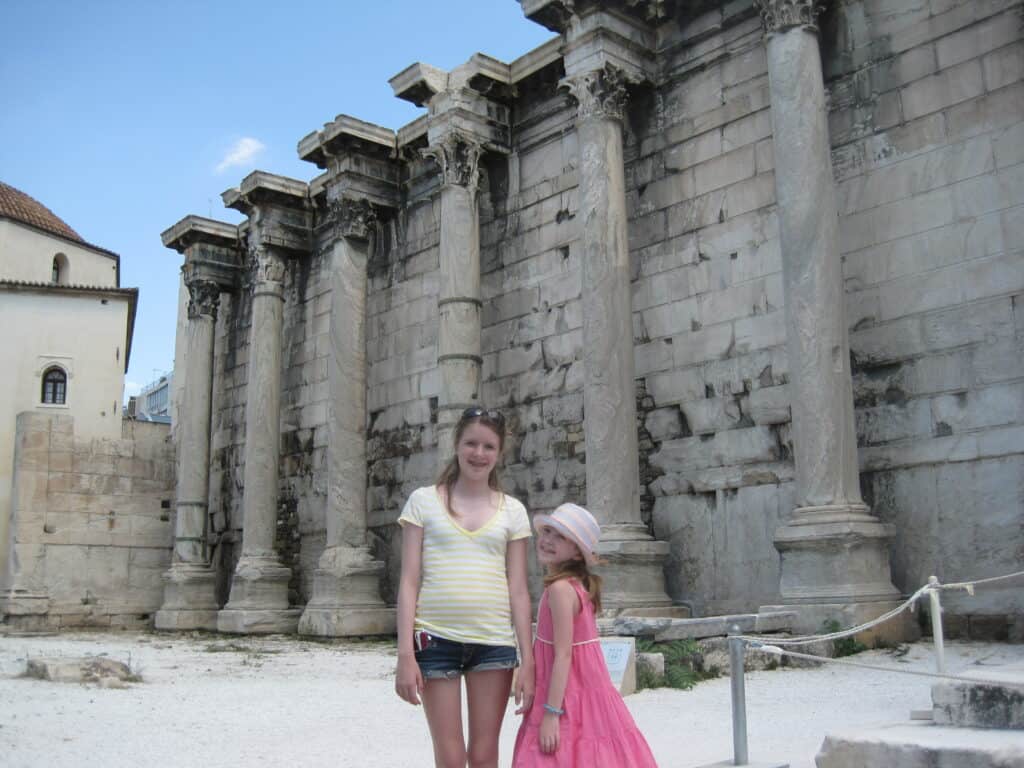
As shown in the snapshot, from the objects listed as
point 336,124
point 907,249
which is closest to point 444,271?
point 336,124

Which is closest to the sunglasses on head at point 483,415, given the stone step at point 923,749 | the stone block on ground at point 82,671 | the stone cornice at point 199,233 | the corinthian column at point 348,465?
the stone step at point 923,749

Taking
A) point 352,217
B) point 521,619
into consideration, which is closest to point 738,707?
point 521,619

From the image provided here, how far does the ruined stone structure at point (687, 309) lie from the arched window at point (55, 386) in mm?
10481

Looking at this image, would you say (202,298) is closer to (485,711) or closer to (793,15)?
(793,15)

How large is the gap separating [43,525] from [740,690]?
18.0 meters

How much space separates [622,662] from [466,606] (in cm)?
461

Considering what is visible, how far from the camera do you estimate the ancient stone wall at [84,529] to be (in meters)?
19.8

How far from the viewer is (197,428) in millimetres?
19609

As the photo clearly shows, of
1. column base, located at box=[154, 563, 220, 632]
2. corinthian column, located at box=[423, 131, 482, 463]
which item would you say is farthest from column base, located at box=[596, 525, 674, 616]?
column base, located at box=[154, 563, 220, 632]

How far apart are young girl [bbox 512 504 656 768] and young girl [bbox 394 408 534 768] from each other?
97mm

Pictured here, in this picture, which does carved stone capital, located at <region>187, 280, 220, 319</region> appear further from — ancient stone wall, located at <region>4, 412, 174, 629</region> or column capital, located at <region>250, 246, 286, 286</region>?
ancient stone wall, located at <region>4, 412, 174, 629</region>

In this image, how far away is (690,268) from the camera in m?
12.3

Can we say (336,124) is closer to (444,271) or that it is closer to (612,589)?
(444,271)

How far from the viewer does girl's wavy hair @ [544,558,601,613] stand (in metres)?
3.84
